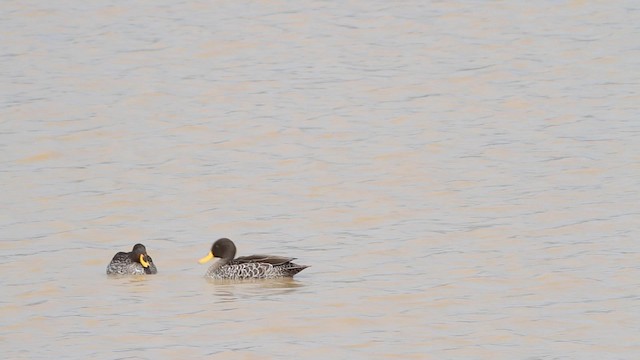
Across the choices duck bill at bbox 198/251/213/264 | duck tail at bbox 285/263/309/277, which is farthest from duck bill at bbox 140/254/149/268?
duck tail at bbox 285/263/309/277

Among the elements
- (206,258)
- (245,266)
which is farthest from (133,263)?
(245,266)

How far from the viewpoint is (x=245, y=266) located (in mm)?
17703

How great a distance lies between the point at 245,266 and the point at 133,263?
4.22 ft

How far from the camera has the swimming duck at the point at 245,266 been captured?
1712 centimetres

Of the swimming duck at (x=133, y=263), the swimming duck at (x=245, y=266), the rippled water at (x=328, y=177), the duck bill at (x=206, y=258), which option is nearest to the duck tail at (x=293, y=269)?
the swimming duck at (x=245, y=266)

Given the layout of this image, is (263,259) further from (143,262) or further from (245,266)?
(143,262)

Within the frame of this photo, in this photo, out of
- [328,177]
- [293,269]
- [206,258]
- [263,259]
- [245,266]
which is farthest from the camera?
[328,177]

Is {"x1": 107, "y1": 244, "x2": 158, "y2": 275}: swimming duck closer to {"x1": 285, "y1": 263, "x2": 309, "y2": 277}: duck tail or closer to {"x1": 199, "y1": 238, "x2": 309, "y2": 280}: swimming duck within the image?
{"x1": 199, "y1": 238, "x2": 309, "y2": 280}: swimming duck

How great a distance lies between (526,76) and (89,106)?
27.2 feet

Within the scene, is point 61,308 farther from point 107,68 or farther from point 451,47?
point 451,47

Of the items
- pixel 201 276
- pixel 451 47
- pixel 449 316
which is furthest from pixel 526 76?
pixel 449 316

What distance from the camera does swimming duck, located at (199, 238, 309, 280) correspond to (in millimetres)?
17125

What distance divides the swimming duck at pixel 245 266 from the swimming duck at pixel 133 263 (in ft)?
2.21

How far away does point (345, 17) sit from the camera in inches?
1519
